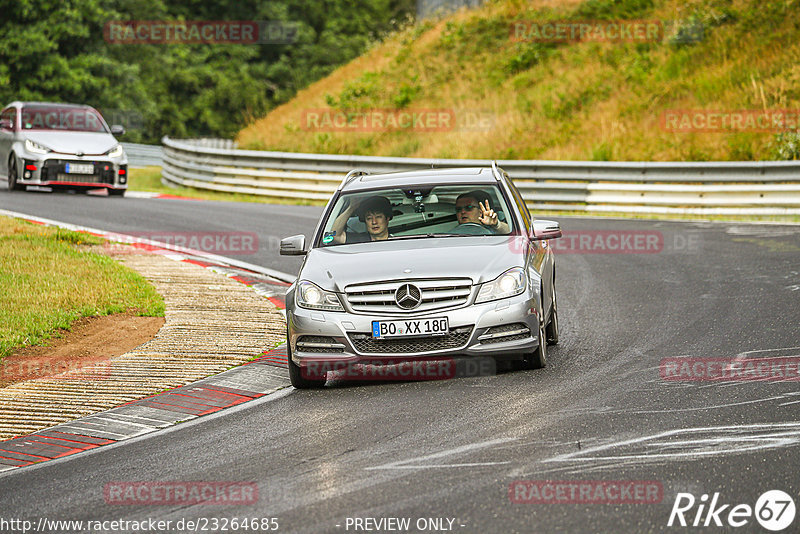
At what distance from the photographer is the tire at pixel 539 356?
8562mm

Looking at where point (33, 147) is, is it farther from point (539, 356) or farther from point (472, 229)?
point (539, 356)

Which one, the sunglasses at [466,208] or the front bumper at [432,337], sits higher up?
the sunglasses at [466,208]

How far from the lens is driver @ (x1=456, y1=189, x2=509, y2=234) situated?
9.47m

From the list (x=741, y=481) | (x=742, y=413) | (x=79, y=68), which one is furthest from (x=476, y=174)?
(x=79, y=68)

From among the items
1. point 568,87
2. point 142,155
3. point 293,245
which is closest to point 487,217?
point 293,245

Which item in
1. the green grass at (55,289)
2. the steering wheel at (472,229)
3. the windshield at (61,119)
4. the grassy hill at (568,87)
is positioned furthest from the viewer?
the grassy hill at (568,87)

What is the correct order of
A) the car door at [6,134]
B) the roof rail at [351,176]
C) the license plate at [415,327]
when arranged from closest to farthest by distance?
1. the license plate at [415,327]
2. the roof rail at [351,176]
3. the car door at [6,134]

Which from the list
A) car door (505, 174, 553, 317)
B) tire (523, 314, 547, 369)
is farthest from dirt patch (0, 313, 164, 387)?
car door (505, 174, 553, 317)

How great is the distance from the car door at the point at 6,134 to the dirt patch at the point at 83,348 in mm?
14064

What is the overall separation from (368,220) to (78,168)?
15.6m

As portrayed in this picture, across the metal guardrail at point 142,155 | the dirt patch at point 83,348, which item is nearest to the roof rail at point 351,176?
the dirt patch at point 83,348

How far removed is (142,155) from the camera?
43719mm

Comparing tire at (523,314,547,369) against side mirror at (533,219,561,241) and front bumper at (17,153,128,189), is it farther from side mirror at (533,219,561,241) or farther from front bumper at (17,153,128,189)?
front bumper at (17,153,128,189)

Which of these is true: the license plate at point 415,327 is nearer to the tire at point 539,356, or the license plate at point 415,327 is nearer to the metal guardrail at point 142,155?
the tire at point 539,356
